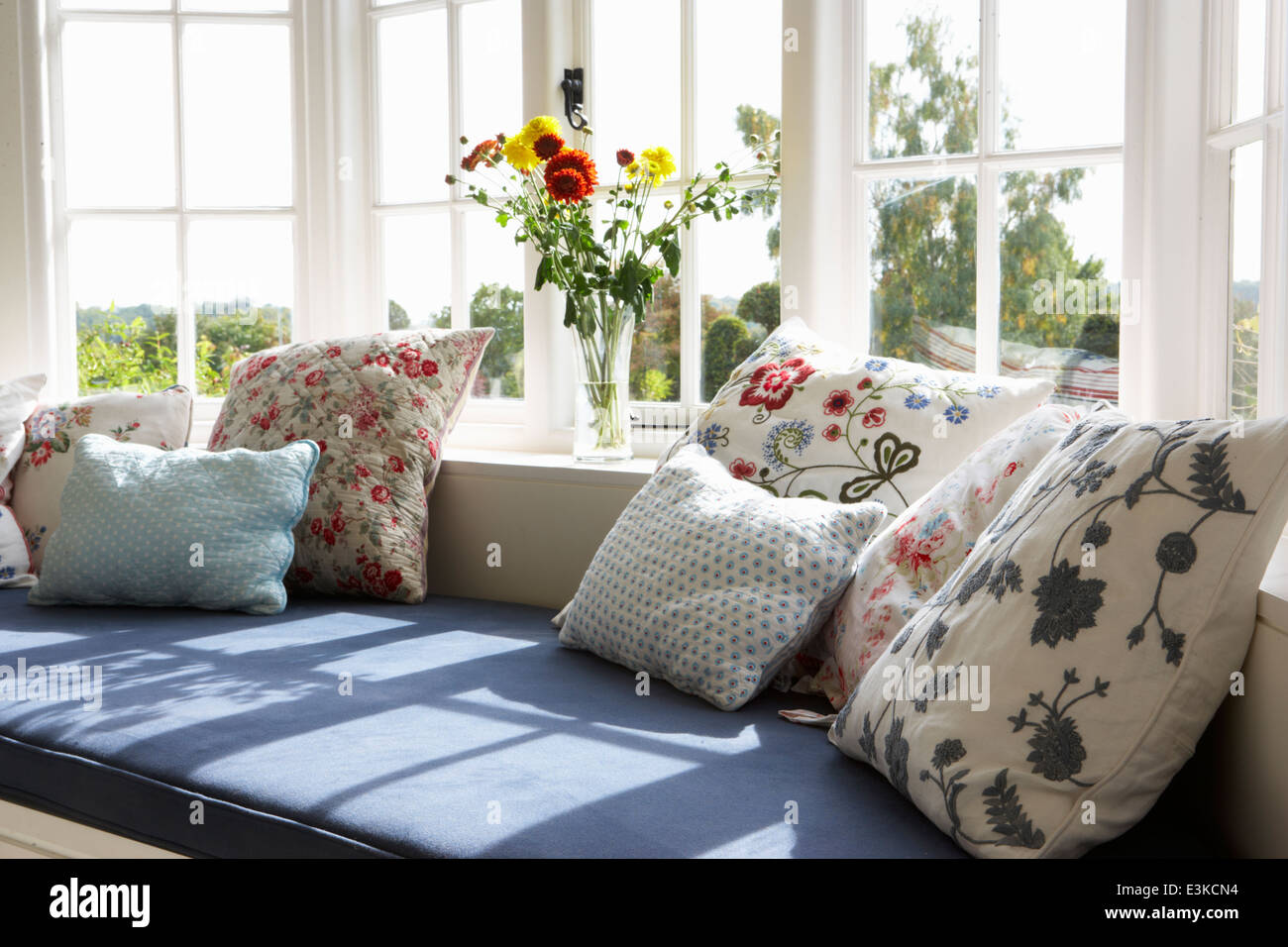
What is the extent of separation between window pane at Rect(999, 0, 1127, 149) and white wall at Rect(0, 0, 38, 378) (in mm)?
2493

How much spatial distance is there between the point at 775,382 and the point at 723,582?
0.46 m

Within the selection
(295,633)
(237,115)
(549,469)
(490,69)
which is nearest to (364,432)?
(549,469)

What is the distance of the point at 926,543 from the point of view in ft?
4.64

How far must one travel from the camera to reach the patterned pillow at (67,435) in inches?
95.1

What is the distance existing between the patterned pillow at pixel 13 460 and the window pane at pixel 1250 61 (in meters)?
2.44

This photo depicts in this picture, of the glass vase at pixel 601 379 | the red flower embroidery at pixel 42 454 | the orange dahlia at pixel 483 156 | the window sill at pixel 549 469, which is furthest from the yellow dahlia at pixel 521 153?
the red flower embroidery at pixel 42 454

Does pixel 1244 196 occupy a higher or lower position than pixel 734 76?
lower

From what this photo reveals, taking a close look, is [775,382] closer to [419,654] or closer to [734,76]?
[419,654]

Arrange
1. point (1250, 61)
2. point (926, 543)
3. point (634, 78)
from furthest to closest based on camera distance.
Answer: point (634, 78), point (1250, 61), point (926, 543)

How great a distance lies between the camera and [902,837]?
1052 mm

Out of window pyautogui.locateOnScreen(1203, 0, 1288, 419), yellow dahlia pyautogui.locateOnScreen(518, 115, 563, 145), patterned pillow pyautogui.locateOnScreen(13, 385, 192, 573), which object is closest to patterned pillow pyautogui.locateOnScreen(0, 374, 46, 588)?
patterned pillow pyautogui.locateOnScreen(13, 385, 192, 573)

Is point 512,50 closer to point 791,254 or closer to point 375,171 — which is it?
point 375,171
